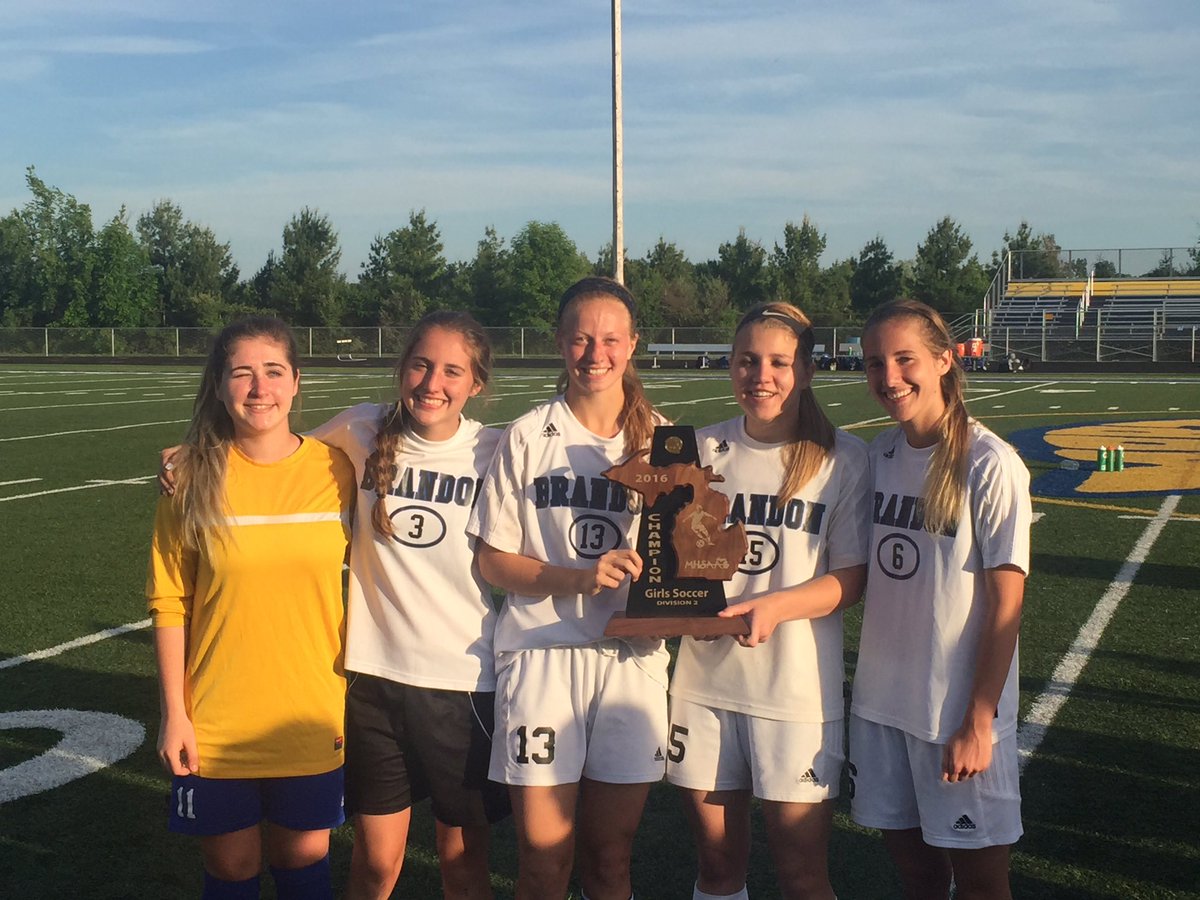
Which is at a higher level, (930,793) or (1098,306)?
(1098,306)

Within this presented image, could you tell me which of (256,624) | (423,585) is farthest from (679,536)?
(256,624)

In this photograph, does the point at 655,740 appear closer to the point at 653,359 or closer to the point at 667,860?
the point at 667,860

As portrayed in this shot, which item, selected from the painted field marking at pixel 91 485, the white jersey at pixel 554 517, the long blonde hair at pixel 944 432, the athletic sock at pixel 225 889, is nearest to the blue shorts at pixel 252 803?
the athletic sock at pixel 225 889

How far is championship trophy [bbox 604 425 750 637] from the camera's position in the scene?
2.48 meters

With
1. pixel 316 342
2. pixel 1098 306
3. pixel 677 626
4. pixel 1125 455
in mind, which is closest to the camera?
pixel 677 626

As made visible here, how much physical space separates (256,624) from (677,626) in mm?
912

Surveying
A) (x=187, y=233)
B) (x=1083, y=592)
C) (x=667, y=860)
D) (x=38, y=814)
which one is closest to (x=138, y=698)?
(x=38, y=814)

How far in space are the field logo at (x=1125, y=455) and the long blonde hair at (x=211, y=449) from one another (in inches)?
356

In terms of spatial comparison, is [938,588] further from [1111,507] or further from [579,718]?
[1111,507]

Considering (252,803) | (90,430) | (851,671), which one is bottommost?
(851,671)

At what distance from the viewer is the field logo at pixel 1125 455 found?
10.8 metres

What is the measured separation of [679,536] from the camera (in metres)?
2.48

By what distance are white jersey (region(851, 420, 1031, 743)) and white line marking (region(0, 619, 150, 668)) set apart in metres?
4.34

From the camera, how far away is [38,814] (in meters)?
3.75
